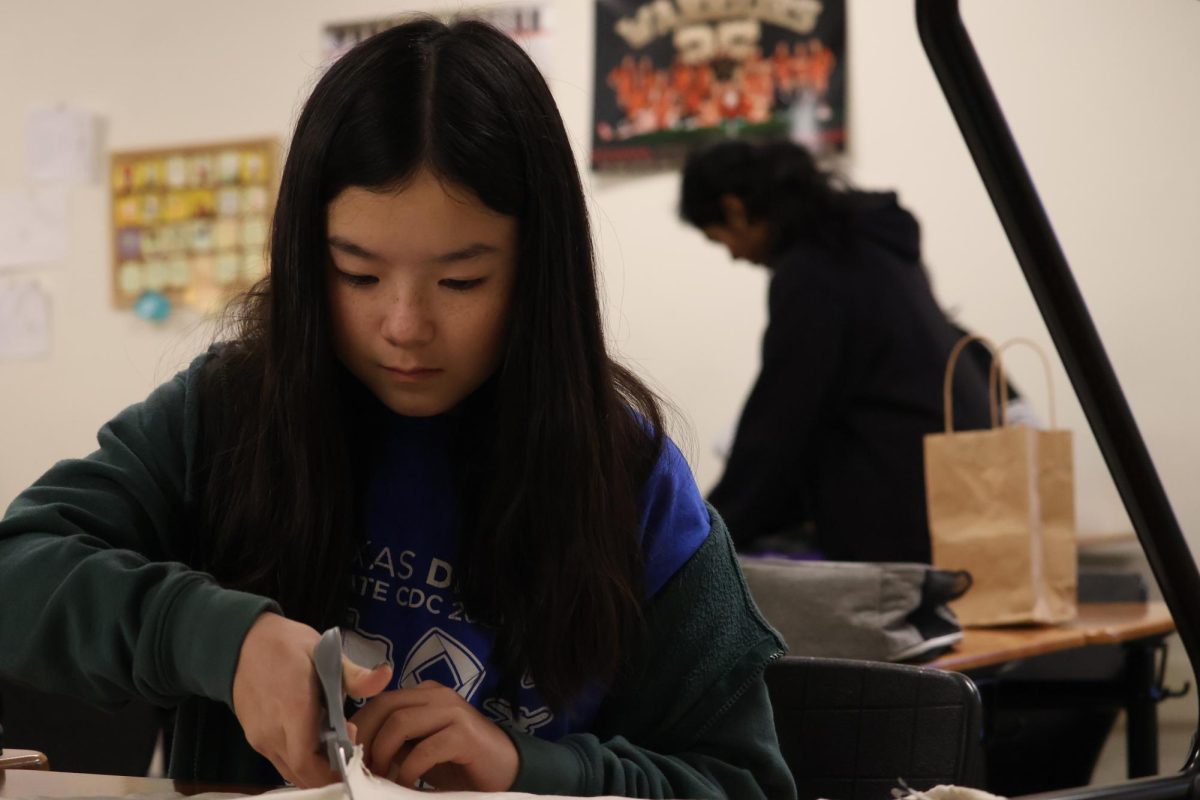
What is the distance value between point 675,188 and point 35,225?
1.95 metres

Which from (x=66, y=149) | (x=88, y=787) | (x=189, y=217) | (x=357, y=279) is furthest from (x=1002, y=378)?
(x=66, y=149)

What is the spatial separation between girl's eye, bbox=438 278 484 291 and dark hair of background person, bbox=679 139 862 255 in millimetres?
1847

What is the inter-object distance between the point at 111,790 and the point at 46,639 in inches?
3.4

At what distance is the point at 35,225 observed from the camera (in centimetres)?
421

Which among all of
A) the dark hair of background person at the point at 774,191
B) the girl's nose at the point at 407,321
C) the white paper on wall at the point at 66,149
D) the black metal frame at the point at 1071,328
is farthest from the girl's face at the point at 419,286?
the white paper on wall at the point at 66,149

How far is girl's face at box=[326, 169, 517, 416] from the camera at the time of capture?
30.6 inches

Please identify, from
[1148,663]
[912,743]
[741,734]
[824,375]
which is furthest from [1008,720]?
[741,734]

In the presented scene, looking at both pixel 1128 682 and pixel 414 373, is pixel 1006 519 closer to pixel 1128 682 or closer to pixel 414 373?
pixel 1128 682

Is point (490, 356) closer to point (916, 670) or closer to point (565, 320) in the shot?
point (565, 320)

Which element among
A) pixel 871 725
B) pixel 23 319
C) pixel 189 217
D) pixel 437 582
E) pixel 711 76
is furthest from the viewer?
pixel 23 319

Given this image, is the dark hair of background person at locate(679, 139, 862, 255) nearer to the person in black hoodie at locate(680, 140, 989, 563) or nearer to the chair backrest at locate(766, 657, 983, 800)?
the person in black hoodie at locate(680, 140, 989, 563)

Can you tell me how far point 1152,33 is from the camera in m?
1.23

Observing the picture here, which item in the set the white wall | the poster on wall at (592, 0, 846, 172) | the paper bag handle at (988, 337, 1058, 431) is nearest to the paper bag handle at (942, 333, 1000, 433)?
the paper bag handle at (988, 337, 1058, 431)

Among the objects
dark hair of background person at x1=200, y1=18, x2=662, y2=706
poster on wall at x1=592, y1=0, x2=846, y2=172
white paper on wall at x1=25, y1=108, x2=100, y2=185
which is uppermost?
poster on wall at x1=592, y1=0, x2=846, y2=172
